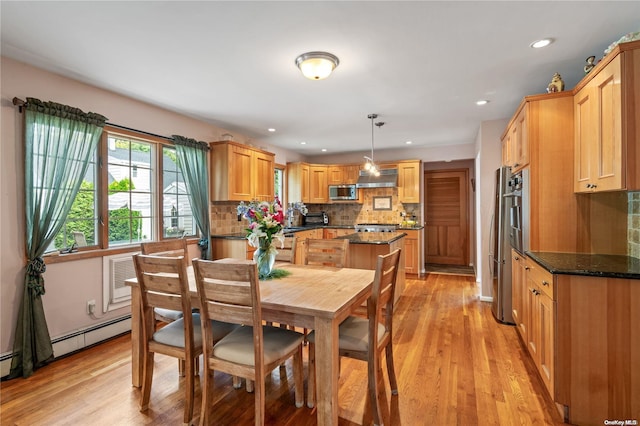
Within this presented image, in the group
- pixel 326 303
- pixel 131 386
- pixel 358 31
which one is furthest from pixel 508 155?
pixel 131 386

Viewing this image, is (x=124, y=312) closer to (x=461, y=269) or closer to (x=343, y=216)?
(x=343, y=216)

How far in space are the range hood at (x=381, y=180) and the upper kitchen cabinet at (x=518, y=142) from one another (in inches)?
100

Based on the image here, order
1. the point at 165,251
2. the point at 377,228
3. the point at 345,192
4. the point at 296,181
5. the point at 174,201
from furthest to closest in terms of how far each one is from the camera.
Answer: the point at 345,192, the point at 296,181, the point at 377,228, the point at 174,201, the point at 165,251

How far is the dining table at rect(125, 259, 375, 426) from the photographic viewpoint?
160 cm

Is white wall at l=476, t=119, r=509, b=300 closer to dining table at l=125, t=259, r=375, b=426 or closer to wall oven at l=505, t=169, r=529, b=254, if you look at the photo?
wall oven at l=505, t=169, r=529, b=254

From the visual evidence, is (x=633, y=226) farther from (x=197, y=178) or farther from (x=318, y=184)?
(x=318, y=184)

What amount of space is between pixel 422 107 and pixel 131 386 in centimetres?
395

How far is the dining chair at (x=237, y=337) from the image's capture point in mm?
1607

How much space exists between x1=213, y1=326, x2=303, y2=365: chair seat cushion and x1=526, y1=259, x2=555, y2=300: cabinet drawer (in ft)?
5.26

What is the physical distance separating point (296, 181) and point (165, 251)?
12.3 ft

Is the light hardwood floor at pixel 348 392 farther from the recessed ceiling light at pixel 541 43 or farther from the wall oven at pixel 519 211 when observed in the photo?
the recessed ceiling light at pixel 541 43

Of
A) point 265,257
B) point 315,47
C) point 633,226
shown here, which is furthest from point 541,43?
point 265,257

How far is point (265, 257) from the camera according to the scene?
229 centimetres

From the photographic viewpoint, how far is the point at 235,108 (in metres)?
3.74
